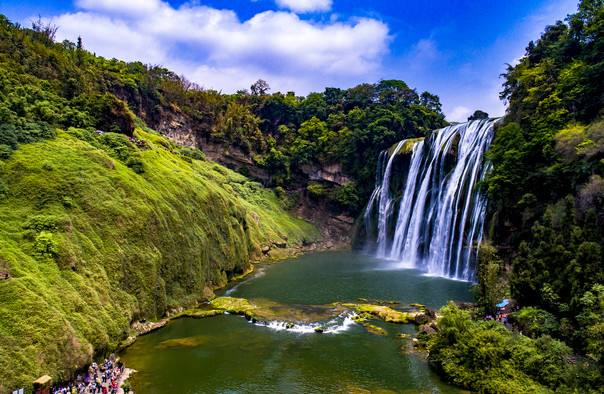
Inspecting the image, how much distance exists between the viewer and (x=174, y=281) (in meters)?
26.3

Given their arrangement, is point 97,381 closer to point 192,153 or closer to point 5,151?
point 5,151

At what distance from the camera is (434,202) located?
47.7 metres

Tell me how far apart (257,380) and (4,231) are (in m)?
14.0

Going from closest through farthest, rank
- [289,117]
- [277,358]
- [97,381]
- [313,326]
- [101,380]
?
1. [97,381]
2. [101,380]
3. [277,358]
4. [313,326]
5. [289,117]

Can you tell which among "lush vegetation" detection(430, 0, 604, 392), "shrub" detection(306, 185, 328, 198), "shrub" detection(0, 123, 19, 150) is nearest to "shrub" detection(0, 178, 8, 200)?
"shrub" detection(0, 123, 19, 150)

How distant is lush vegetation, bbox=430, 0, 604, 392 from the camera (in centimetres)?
1491

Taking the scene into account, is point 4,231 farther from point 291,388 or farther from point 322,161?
point 322,161

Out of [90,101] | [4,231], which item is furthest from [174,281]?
[90,101]

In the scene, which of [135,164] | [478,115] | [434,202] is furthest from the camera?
[478,115]

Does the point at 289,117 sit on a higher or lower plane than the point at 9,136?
higher

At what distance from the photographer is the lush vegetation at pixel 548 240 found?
14914 mm

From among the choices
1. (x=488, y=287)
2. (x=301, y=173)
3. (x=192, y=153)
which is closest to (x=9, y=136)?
(x=488, y=287)

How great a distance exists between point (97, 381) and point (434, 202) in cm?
4336

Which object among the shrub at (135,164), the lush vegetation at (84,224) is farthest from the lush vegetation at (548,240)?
the shrub at (135,164)
